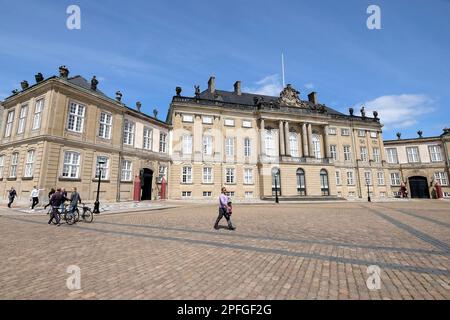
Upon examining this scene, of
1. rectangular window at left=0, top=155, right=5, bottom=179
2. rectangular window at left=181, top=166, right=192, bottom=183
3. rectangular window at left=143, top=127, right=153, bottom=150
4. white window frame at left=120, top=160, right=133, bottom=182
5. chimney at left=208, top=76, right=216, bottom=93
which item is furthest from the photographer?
chimney at left=208, top=76, right=216, bottom=93

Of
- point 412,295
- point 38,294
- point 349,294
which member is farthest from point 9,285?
point 412,295

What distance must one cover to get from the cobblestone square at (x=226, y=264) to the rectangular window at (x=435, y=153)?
43954 millimetres

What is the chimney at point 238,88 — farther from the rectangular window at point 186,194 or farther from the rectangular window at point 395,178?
the rectangular window at point 395,178

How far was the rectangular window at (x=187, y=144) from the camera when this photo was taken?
1218 inches

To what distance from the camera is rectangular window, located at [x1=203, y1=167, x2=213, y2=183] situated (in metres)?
30.9

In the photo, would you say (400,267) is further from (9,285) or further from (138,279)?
(9,285)

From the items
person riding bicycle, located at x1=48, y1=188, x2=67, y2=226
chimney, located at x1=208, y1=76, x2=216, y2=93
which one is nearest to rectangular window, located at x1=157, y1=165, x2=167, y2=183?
chimney, located at x1=208, y1=76, x2=216, y2=93

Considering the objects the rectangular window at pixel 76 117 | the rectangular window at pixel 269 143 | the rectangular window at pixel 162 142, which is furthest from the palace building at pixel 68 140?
the rectangular window at pixel 269 143

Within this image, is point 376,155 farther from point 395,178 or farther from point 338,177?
point 338,177

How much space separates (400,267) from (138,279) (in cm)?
521

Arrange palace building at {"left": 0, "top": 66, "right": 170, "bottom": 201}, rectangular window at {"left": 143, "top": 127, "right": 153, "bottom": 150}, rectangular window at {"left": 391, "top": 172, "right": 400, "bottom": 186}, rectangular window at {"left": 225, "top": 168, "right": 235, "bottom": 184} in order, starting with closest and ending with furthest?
palace building at {"left": 0, "top": 66, "right": 170, "bottom": 201} → rectangular window at {"left": 143, "top": 127, "right": 153, "bottom": 150} → rectangular window at {"left": 225, "top": 168, "right": 235, "bottom": 184} → rectangular window at {"left": 391, "top": 172, "right": 400, "bottom": 186}

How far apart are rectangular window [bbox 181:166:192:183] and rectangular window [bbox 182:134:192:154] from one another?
7.54ft

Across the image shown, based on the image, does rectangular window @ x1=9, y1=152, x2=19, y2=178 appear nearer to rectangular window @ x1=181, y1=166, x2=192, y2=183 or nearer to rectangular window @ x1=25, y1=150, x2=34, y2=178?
rectangular window @ x1=25, y1=150, x2=34, y2=178

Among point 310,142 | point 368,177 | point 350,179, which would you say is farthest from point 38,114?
point 368,177
